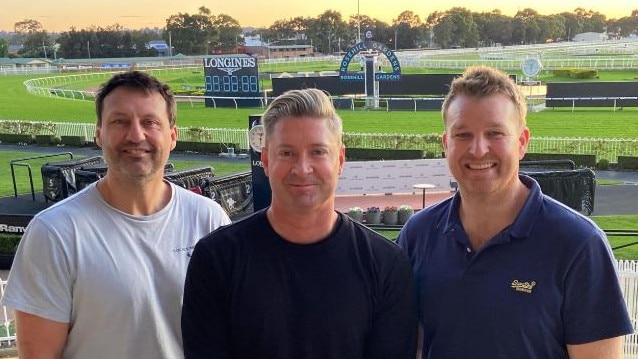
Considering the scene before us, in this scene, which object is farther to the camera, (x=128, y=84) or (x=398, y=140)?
(x=398, y=140)

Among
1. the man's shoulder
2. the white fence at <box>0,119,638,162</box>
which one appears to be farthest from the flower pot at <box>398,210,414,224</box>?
the man's shoulder

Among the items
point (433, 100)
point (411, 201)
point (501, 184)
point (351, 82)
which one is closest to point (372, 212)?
point (411, 201)

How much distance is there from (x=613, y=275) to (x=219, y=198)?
1189 centimetres

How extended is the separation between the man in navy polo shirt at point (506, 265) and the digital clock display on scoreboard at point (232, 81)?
36641 mm

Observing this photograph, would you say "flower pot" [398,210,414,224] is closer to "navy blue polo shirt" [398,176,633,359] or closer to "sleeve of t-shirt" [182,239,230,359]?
"navy blue polo shirt" [398,176,633,359]

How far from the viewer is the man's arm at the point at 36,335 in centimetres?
256

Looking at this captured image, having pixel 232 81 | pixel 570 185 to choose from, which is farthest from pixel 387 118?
pixel 570 185

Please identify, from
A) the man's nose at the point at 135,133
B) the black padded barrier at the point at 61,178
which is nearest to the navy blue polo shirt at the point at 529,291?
the man's nose at the point at 135,133

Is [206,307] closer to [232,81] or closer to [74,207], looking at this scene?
[74,207]

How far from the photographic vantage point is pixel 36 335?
2.57 m

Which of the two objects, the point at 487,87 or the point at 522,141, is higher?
the point at 487,87

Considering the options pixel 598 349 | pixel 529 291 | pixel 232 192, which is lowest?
pixel 232 192

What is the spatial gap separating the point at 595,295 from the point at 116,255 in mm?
1964

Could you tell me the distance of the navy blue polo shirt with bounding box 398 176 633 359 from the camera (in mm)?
2402
